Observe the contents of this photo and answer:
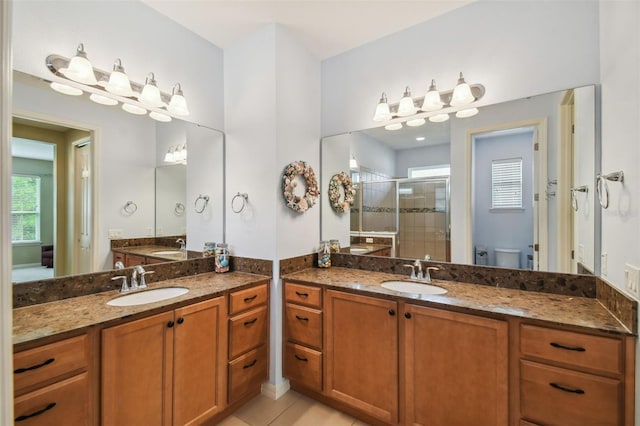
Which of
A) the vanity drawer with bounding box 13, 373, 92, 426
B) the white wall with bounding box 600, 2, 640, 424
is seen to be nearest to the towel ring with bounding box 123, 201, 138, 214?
the vanity drawer with bounding box 13, 373, 92, 426

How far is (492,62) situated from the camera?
197 cm

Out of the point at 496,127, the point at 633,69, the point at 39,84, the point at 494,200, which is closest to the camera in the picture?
the point at 633,69

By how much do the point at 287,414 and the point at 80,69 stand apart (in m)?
2.51

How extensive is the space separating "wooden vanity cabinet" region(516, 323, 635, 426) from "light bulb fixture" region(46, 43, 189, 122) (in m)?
2.61

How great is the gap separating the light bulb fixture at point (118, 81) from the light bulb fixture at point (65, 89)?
6.1 inches

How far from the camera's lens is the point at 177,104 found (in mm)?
2143

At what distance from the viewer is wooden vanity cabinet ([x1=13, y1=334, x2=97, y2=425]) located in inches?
43.4

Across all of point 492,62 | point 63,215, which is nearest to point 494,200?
point 492,62

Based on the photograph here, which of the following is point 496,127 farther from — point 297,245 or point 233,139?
point 233,139

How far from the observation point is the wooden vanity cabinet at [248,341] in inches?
76.1

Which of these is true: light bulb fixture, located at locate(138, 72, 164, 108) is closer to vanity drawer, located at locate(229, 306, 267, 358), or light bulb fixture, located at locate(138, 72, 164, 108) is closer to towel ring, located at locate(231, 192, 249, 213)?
towel ring, located at locate(231, 192, 249, 213)

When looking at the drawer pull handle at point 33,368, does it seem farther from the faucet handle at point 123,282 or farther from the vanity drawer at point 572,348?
the vanity drawer at point 572,348

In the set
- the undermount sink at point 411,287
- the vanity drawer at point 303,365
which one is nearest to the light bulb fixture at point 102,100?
the vanity drawer at point 303,365

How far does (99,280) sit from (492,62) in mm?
2924
